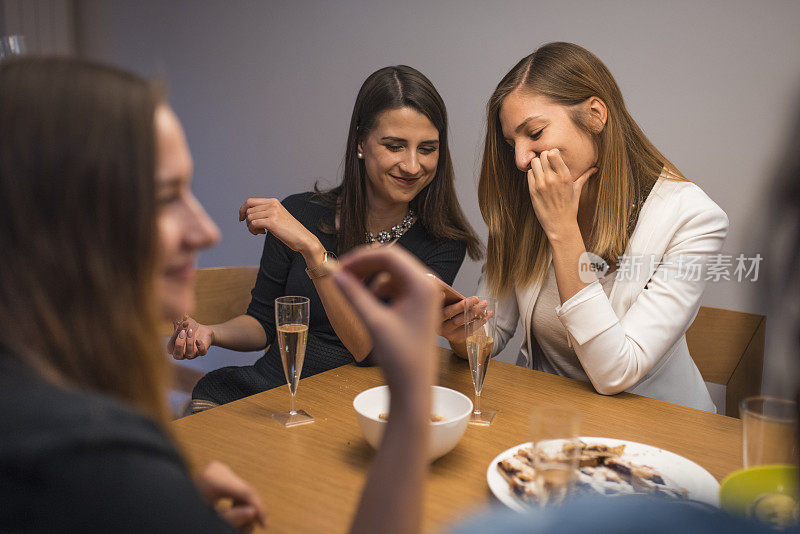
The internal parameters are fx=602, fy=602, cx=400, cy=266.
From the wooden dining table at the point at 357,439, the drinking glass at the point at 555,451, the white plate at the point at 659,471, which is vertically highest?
the drinking glass at the point at 555,451

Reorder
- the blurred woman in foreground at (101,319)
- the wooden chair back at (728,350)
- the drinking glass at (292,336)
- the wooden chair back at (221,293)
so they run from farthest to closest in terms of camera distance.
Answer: the wooden chair back at (221,293)
the wooden chair back at (728,350)
the drinking glass at (292,336)
the blurred woman in foreground at (101,319)

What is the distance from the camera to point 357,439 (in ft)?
3.28

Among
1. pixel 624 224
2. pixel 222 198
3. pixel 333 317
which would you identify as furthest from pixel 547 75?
pixel 222 198

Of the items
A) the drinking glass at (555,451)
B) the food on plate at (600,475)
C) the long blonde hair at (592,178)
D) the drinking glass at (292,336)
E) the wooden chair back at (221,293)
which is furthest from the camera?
the wooden chair back at (221,293)

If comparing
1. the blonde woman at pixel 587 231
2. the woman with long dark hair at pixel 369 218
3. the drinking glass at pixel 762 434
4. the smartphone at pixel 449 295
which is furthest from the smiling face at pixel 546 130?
the drinking glass at pixel 762 434

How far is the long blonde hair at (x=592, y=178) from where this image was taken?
1.53 meters

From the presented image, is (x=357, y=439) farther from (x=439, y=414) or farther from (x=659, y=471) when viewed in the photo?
(x=659, y=471)

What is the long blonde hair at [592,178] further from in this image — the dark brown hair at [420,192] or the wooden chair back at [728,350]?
the wooden chair back at [728,350]

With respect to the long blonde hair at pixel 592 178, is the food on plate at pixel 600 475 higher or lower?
lower

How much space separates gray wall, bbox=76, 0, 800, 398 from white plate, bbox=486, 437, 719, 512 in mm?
386

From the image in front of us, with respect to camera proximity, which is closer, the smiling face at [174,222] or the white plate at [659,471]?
the smiling face at [174,222]

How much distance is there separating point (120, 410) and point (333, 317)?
1.01 meters

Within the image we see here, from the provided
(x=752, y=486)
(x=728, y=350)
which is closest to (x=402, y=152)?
(x=728, y=350)

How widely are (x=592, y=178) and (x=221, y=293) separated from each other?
50.0 inches
